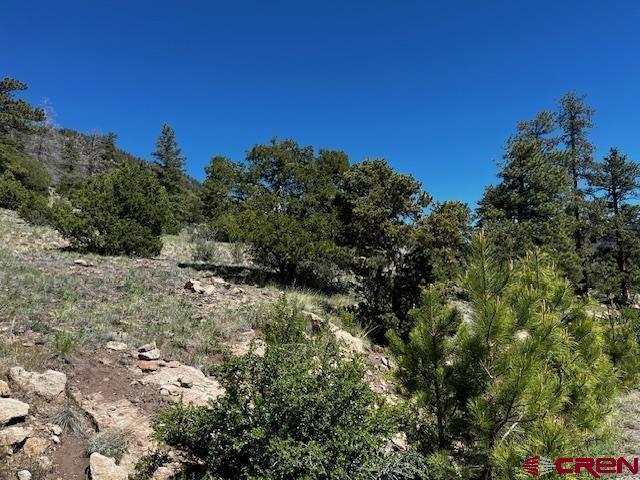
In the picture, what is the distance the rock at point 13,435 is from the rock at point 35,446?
6 cm

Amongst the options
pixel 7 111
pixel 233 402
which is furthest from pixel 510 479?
pixel 7 111

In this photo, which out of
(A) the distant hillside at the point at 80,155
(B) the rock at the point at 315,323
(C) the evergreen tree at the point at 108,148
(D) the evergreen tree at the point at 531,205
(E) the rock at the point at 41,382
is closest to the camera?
(E) the rock at the point at 41,382

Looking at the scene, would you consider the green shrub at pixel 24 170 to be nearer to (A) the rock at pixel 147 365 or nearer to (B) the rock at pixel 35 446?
(A) the rock at pixel 147 365

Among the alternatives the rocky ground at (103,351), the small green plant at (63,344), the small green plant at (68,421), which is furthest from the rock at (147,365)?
the small green plant at (68,421)

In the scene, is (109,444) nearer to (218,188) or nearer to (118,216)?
(118,216)

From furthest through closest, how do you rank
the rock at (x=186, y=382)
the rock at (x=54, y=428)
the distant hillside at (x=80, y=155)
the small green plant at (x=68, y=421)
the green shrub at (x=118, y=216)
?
the distant hillside at (x=80, y=155) < the green shrub at (x=118, y=216) < the rock at (x=186, y=382) < the small green plant at (x=68, y=421) < the rock at (x=54, y=428)

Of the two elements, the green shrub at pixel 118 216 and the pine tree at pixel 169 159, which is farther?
the pine tree at pixel 169 159

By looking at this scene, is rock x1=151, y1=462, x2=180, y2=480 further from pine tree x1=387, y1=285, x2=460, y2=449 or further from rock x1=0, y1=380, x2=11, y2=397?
pine tree x1=387, y1=285, x2=460, y2=449

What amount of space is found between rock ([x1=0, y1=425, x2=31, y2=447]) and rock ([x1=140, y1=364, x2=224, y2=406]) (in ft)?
5.24

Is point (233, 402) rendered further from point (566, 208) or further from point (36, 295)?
point (566, 208)

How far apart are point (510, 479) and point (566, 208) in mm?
22273

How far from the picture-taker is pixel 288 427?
324 centimetres

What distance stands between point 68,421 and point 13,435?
602 millimetres

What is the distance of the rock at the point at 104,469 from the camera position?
11.4 ft
